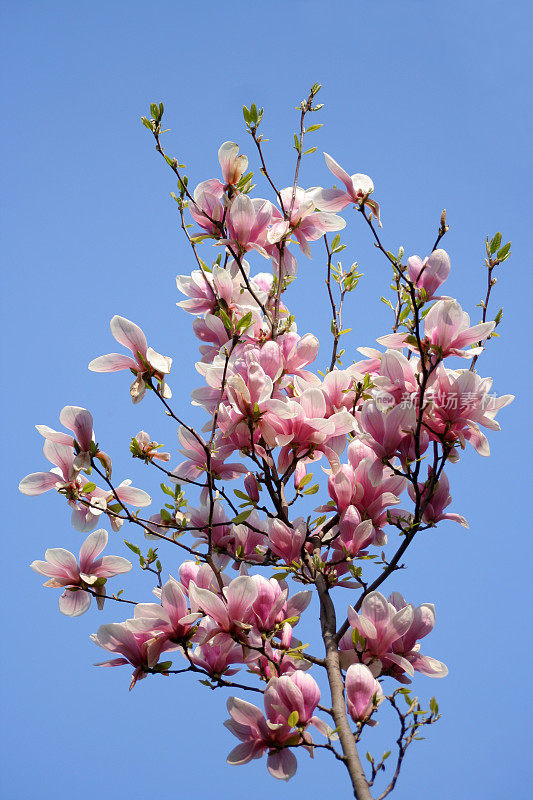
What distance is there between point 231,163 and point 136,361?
502 millimetres

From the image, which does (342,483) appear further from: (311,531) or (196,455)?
(196,455)

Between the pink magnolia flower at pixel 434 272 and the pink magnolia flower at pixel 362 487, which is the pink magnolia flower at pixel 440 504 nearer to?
the pink magnolia flower at pixel 362 487

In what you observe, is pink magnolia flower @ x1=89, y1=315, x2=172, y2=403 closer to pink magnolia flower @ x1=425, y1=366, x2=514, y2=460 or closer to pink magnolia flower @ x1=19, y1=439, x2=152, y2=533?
pink magnolia flower @ x1=19, y1=439, x2=152, y2=533

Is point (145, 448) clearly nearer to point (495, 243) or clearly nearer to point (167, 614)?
point (167, 614)

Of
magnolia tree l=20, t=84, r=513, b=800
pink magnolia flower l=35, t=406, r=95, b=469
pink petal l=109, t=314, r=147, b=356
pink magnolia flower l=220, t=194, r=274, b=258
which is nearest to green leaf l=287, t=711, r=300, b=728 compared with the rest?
magnolia tree l=20, t=84, r=513, b=800

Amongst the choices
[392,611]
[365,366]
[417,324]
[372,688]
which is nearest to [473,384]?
[417,324]

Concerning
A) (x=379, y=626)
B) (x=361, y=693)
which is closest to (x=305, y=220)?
(x=379, y=626)

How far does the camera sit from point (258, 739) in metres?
1.13

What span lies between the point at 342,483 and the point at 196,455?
1.01 feet

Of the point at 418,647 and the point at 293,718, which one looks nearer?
the point at 293,718

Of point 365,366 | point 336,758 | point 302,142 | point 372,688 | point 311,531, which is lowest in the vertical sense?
point 336,758

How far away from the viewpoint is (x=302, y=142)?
153 centimetres

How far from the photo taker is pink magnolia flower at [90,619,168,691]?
3.81 ft

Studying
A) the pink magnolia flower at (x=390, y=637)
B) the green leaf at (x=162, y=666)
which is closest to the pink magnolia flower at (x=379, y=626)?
the pink magnolia flower at (x=390, y=637)
